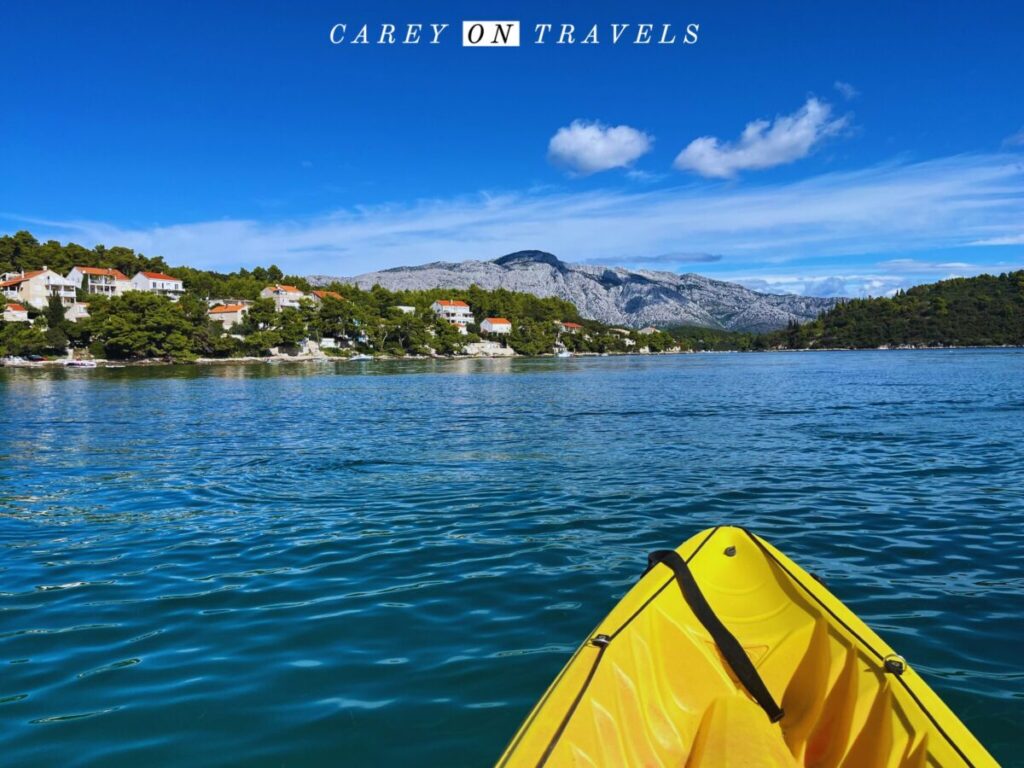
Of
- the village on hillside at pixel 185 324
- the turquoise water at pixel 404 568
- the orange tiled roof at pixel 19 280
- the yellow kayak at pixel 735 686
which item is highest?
the orange tiled roof at pixel 19 280

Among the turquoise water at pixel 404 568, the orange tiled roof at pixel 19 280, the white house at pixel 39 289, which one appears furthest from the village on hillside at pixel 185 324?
the turquoise water at pixel 404 568

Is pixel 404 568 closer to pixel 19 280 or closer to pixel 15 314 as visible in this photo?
pixel 15 314

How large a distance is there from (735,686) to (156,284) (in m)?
174

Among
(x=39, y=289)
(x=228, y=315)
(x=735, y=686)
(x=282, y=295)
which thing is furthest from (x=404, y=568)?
(x=282, y=295)

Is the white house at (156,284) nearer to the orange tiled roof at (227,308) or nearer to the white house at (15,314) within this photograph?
the orange tiled roof at (227,308)

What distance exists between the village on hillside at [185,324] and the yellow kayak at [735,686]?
111177mm

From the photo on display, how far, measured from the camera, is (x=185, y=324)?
11481 centimetres

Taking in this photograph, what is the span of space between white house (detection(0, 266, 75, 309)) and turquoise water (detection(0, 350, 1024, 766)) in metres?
132

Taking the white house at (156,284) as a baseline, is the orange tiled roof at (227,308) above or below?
below

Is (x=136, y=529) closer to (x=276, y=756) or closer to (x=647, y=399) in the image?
(x=276, y=756)

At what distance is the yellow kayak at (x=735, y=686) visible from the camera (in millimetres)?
3846

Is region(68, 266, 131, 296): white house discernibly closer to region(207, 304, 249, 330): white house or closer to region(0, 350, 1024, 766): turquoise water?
region(207, 304, 249, 330): white house

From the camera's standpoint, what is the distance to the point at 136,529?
12344 millimetres

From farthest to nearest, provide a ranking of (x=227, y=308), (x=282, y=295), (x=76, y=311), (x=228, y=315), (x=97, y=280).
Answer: (x=282, y=295) < (x=227, y=308) < (x=97, y=280) < (x=228, y=315) < (x=76, y=311)
